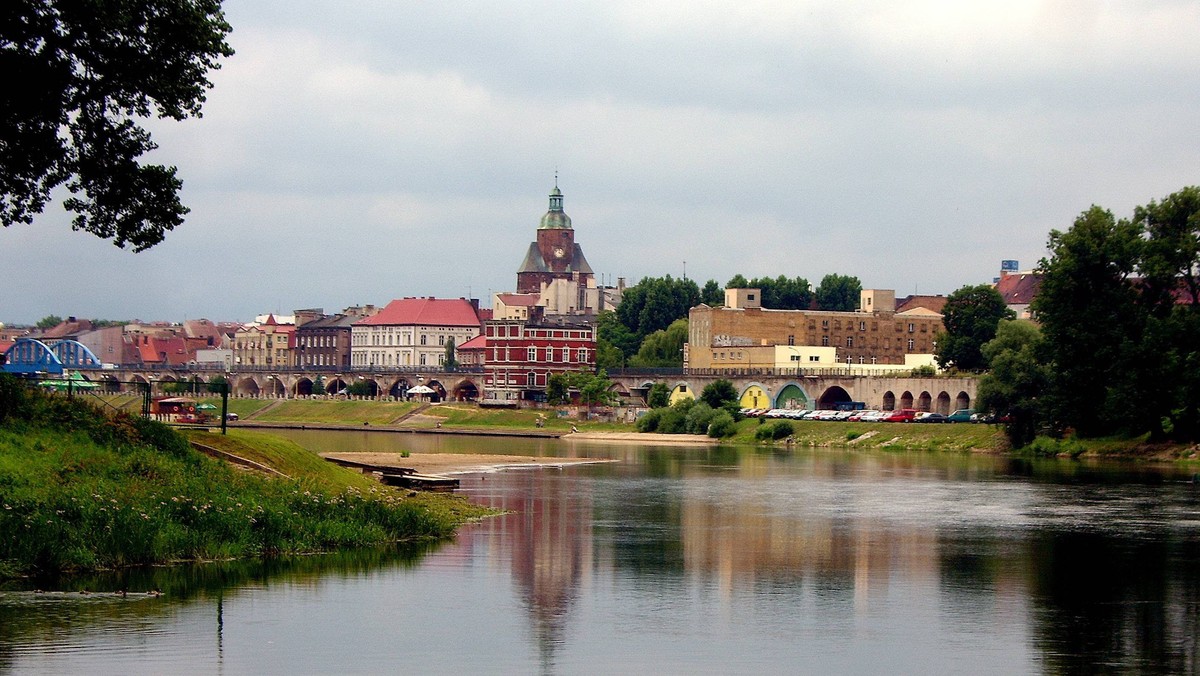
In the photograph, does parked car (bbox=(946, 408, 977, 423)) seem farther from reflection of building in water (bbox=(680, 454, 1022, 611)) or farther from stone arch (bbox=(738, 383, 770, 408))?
reflection of building in water (bbox=(680, 454, 1022, 611))

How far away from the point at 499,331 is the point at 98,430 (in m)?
131

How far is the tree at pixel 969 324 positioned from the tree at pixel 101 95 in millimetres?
102624

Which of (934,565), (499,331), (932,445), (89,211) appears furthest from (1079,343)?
(499,331)

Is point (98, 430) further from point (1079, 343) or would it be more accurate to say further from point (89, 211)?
point (1079, 343)

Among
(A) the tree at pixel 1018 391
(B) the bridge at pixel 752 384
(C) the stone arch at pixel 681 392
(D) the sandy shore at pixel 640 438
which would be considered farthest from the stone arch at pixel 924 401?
(A) the tree at pixel 1018 391

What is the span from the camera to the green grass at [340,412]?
6348 inches

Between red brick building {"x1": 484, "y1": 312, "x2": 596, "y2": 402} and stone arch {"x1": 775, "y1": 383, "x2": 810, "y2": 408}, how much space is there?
95.0 ft

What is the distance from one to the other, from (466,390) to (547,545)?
142m

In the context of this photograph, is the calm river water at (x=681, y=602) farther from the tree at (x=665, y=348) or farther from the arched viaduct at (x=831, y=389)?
the tree at (x=665, y=348)

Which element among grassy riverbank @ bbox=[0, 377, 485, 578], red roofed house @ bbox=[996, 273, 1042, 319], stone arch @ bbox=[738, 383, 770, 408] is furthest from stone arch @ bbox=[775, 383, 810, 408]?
grassy riverbank @ bbox=[0, 377, 485, 578]

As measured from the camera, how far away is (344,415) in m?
165

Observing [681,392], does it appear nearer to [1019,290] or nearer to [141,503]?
[1019,290]

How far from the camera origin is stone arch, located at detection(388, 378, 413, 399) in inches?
7500

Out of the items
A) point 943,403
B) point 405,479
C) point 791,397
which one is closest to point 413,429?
point 791,397
